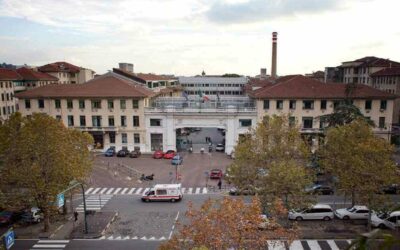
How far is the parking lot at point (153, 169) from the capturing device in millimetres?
45750

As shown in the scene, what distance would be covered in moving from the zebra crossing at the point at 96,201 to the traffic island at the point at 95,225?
101 inches

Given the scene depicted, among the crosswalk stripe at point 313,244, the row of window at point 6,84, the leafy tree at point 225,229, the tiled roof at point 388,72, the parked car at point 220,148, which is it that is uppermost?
the tiled roof at point 388,72

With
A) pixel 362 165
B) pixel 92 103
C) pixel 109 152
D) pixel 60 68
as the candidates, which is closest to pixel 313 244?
pixel 362 165

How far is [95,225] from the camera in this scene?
31438mm

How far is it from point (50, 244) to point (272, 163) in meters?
19.8

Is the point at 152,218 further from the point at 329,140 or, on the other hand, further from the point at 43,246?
the point at 329,140

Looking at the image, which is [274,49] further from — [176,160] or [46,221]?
[46,221]

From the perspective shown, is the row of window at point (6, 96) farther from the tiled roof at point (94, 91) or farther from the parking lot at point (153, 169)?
the parking lot at point (153, 169)

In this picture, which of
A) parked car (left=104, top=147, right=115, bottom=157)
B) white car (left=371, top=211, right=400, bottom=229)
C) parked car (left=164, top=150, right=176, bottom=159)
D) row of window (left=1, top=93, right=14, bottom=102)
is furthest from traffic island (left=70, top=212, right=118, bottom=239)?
row of window (left=1, top=93, right=14, bottom=102)

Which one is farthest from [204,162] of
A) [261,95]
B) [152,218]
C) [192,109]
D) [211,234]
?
[211,234]

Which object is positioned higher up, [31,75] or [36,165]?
[31,75]

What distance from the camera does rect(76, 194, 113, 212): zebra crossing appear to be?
3676cm

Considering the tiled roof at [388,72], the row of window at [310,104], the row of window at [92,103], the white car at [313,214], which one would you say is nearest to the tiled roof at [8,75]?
the row of window at [92,103]

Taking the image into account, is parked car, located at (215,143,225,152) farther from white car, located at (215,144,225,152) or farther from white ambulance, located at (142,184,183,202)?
white ambulance, located at (142,184,183,202)
